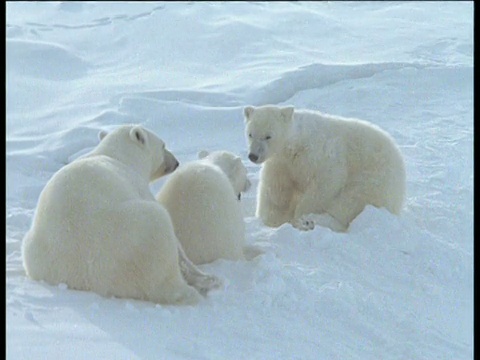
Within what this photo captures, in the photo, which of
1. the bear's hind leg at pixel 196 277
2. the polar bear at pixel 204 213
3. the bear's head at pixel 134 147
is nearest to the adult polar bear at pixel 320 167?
the bear's head at pixel 134 147

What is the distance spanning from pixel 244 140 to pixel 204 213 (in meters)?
4.08

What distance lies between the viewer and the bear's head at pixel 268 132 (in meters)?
6.37

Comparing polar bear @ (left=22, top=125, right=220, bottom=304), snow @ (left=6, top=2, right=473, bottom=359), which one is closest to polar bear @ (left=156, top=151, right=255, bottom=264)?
snow @ (left=6, top=2, right=473, bottom=359)

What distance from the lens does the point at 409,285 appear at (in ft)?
17.0

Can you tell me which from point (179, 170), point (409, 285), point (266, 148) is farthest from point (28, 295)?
point (266, 148)

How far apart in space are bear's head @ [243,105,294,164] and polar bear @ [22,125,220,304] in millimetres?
1957

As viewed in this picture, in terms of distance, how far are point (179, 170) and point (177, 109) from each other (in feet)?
16.4

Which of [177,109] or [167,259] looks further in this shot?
[177,109]

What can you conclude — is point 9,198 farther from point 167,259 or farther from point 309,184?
point 167,259

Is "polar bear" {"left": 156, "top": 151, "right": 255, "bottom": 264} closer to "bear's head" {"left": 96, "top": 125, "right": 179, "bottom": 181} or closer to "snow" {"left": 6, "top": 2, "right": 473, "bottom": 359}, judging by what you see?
"snow" {"left": 6, "top": 2, "right": 473, "bottom": 359}

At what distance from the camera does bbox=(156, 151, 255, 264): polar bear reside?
496 centimetres

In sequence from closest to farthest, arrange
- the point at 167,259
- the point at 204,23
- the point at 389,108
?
the point at 167,259
the point at 389,108
the point at 204,23

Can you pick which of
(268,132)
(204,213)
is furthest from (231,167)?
(204,213)

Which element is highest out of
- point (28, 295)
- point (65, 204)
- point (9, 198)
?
point (65, 204)
